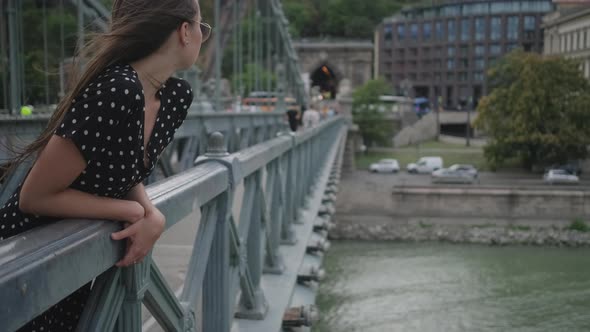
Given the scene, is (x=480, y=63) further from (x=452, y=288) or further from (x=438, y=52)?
(x=452, y=288)

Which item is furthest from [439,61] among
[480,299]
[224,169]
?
[224,169]

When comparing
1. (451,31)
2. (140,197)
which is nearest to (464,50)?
(451,31)

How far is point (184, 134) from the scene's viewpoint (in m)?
8.27

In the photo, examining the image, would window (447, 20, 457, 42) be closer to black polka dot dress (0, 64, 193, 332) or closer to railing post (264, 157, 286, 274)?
railing post (264, 157, 286, 274)

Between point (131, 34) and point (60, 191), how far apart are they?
379 mm

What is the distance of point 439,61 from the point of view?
214 feet

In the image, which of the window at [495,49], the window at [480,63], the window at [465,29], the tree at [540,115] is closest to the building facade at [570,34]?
the window at [495,49]

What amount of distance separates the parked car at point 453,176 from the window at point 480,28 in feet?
103

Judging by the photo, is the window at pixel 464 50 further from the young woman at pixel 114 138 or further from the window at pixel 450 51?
the young woman at pixel 114 138

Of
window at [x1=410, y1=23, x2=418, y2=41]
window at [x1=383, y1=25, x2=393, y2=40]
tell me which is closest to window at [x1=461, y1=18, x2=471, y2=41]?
window at [x1=410, y1=23, x2=418, y2=41]

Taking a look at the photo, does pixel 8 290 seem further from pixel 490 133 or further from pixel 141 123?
pixel 490 133

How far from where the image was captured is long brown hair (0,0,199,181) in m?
1.58

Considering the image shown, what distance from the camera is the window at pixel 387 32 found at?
6825 centimetres

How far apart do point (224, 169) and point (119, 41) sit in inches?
35.5
